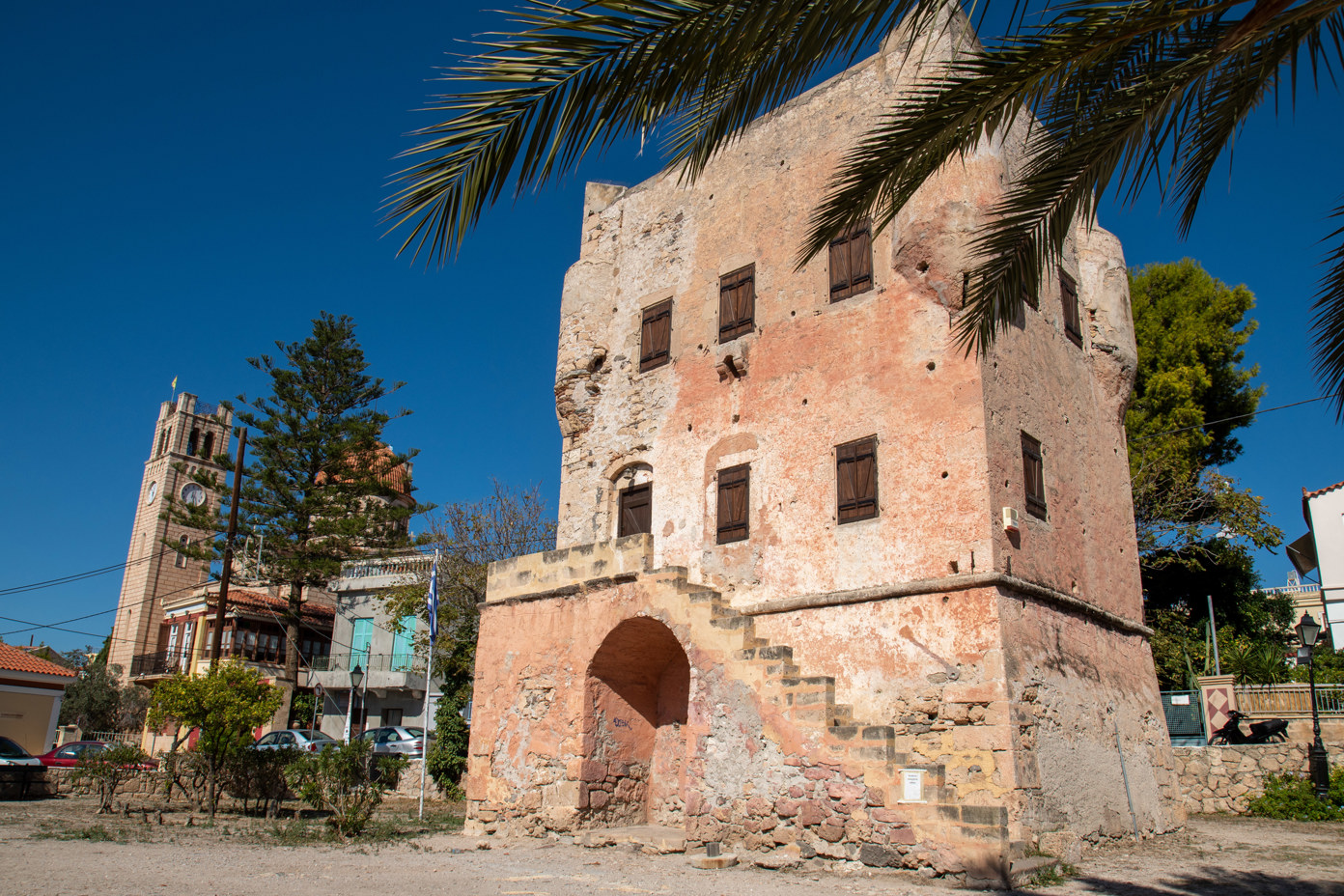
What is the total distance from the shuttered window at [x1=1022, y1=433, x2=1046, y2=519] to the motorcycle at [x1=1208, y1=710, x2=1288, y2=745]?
6.80 meters


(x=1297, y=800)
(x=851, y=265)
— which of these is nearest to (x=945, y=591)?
(x=851, y=265)

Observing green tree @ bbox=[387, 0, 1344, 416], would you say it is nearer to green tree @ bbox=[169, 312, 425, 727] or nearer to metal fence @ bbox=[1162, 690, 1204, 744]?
metal fence @ bbox=[1162, 690, 1204, 744]

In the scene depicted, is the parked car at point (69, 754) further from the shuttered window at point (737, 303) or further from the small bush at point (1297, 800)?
the small bush at point (1297, 800)

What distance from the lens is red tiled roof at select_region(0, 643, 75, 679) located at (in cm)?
2556

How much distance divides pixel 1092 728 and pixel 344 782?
952cm

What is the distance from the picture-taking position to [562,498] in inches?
614

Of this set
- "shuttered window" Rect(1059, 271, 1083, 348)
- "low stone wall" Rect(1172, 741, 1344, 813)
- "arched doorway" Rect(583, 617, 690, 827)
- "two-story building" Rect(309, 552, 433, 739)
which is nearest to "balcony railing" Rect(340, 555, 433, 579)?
"two-story building" Rect(309, 552, 433, 739)

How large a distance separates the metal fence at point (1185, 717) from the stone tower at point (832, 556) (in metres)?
4.24

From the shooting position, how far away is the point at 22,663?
26.0 meters

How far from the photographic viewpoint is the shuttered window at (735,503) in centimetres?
1273

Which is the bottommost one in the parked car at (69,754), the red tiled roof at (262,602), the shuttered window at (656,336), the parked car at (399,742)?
the parked car at (69,754)

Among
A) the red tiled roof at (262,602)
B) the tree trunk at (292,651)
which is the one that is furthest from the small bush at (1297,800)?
the red tiled roof at (262,602)

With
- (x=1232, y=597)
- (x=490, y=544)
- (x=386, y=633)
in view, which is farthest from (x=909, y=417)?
(x=386, y=633)

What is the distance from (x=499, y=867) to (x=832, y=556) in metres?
5.27
